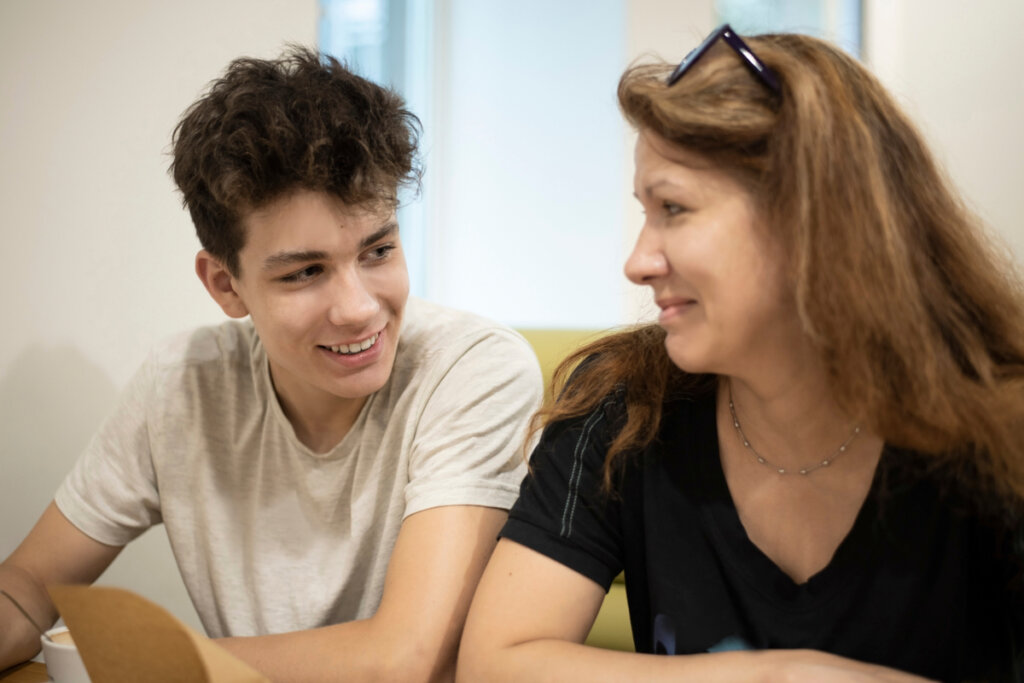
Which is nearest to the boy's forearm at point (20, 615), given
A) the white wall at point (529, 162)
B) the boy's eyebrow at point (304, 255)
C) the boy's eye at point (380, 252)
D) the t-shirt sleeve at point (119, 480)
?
the t-shirt sleeve at point (119, 480)

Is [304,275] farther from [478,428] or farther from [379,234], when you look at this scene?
[478,428]

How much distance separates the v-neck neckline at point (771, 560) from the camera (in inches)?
37.3

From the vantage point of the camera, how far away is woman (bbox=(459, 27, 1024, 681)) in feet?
2.87

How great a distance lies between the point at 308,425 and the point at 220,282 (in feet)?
0.85

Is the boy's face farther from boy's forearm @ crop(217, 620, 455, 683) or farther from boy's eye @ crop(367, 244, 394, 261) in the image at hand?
boy's forearm @ crop(217, 620, 455, 683)

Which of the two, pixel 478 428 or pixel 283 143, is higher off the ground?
pixel 283 143

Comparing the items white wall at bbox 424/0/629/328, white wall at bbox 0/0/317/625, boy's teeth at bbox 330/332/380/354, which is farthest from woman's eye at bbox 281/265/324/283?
white wall at bbox 424/0/629/328

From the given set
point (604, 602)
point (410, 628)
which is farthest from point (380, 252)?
point (604, 602)

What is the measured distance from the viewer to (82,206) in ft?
7.36

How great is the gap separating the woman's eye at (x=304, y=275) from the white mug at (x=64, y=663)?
20.8 inches

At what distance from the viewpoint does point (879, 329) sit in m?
0.87

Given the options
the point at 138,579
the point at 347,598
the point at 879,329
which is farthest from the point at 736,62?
the point at 138,579

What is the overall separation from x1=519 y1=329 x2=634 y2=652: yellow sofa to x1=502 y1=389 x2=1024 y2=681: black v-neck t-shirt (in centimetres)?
55

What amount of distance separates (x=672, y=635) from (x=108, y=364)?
173 centimetres
